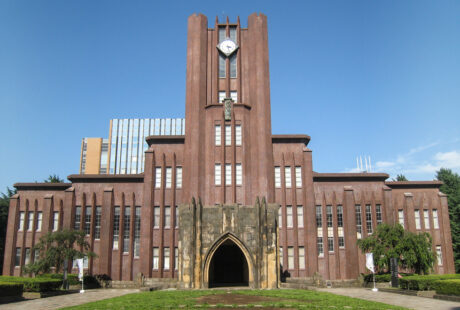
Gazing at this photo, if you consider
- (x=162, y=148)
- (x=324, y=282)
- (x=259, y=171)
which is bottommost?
(x=324, y=282)

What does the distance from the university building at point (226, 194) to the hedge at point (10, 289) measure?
13.3 metres

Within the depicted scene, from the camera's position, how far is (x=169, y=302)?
734 inches

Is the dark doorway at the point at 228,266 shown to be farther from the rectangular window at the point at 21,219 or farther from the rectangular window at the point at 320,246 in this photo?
the rectangular window at the point at 21,219

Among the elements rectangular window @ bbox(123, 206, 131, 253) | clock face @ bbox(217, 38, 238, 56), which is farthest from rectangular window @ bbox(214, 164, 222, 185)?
clock face @ bbox(217, 38, 238, 56)

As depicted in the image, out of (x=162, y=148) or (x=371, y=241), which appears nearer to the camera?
(x=371, y=241)

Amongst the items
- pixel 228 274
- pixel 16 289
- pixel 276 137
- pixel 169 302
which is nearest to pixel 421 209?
pixel 276 137

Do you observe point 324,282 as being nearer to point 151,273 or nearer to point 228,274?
point 228,274

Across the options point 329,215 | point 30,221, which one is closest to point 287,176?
point 329,215

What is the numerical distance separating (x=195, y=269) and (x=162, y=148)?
47.9 feet

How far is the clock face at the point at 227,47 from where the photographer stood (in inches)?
1527

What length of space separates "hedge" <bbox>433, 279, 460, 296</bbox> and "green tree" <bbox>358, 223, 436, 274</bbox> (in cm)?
805

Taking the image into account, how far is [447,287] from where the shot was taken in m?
22.2

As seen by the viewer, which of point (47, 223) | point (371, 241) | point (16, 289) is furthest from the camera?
point (47, 223)

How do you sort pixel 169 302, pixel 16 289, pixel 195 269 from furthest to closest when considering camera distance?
pixel 195 269 → pixel 16 289 → pixel 169 302
